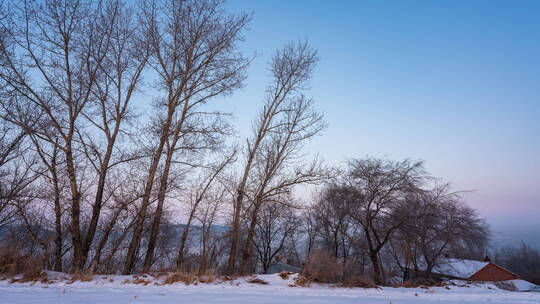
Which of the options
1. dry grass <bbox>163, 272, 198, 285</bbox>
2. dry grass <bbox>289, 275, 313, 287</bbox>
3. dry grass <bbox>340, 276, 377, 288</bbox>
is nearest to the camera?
dry grass <bbox>163, 272, 198, 285</bbox>

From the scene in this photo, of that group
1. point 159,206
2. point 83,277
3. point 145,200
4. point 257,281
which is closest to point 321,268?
point 257,281

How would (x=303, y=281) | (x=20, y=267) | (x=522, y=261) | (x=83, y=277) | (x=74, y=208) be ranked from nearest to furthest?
1. (x=83, y=277)
2. (x=20, y=267)
3. (x=303, y=281)
4. (x=74, y=208)
5. (x=522, y=261)

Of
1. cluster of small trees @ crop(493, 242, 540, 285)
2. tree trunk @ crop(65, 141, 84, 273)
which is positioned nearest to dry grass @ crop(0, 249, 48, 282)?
tree trunk @ crop(65, 141, 84, 273)

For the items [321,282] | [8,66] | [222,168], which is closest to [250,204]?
[222,168]

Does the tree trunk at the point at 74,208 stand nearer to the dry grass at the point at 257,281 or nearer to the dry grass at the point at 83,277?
the dry grass at the point at 83,277

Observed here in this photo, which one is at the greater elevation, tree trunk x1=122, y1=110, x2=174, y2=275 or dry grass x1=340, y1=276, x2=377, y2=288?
tree trunk x1=122, y1=110, x2=174, y2=275

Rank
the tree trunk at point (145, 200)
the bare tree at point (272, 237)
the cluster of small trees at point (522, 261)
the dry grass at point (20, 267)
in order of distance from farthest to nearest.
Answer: the cluster of small trees at point (522, 261), the bare tree at point (272, 237), the tree trunk at point (145, 200), the dry grass at point (20, 267)

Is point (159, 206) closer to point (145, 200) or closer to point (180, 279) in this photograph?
point (145, 200)

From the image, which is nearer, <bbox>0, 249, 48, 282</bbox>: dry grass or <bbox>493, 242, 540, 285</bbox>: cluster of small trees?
<bbox>0, 249, 48, 282</bbox>: dry grass

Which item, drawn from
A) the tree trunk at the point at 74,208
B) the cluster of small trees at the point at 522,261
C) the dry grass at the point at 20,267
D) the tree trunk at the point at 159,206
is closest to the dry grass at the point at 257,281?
the dry grass at the point at 20,267

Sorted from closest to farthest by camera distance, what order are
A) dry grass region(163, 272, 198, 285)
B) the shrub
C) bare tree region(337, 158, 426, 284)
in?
dry grass region(163, 272, 198, 285)
the shrub
bare tree region(337, 158, 426, 284)

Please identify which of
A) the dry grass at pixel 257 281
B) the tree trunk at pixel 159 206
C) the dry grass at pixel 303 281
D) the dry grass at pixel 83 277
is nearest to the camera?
the dry grass at pixel 83 277

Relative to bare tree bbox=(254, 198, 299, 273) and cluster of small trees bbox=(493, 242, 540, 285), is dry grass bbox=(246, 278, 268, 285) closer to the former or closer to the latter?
bare tree bbox=(254, 198, 299, 273)

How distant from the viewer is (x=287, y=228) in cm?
2975
